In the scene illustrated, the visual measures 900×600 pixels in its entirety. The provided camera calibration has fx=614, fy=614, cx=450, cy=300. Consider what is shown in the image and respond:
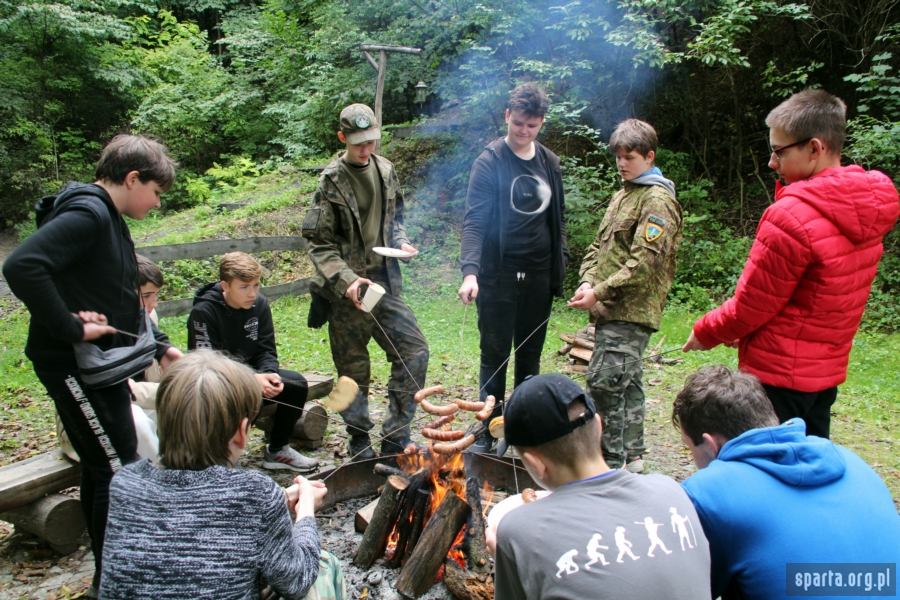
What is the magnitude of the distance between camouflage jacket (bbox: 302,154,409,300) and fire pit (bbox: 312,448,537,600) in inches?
43.5

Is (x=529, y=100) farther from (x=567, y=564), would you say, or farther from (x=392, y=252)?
(x=567, y=564)

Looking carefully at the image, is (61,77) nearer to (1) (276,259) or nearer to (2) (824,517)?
(1) (276,259)

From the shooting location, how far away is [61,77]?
15227 millimetres

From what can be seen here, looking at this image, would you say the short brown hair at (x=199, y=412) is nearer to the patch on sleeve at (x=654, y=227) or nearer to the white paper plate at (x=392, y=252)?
the white paper plate at (x=392, y=252)

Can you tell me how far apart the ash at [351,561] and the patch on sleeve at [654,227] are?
2097 millimetres

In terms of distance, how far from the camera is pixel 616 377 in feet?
11.7

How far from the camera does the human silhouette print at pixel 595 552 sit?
1468mm

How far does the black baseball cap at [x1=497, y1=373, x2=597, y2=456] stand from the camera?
1.71 meters

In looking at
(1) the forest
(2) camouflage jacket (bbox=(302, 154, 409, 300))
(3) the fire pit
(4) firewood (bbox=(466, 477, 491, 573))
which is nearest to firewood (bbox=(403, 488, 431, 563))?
(3) the fire pit

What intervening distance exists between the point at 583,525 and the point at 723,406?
803 mm

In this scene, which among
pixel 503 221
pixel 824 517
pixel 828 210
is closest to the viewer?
pixel 824 517

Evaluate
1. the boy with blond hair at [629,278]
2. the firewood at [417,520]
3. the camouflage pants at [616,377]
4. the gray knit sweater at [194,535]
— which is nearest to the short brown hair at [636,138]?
the boy with blond hair at [629,278]

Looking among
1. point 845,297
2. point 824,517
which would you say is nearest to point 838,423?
point 845,297

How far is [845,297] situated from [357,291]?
2434 millimetres
